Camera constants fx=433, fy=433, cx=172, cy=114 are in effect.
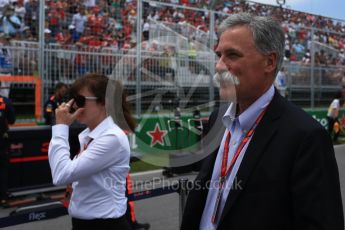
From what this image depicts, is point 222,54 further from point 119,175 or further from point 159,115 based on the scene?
point 159,115

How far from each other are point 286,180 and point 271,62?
0.48 m

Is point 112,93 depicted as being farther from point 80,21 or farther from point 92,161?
point 80,21

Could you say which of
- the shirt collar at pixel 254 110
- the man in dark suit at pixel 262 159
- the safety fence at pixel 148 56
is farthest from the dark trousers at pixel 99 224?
the safety fence at pixel 148 56

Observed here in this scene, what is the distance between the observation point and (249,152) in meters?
1.64

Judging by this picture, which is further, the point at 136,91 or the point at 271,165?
the point at 136,91

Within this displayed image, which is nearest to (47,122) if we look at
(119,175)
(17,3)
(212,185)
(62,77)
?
(62,77)

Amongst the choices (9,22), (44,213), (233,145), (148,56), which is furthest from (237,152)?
(9,22)

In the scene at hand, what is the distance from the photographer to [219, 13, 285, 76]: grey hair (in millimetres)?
1676

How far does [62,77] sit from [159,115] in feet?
7.77

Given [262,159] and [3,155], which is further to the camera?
[3,155]

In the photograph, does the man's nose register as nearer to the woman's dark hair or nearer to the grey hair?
the grey hair

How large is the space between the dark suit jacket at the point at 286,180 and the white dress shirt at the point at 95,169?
1.09m

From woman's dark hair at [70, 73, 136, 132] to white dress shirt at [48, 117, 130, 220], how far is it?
0.19m

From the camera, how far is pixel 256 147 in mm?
1629
